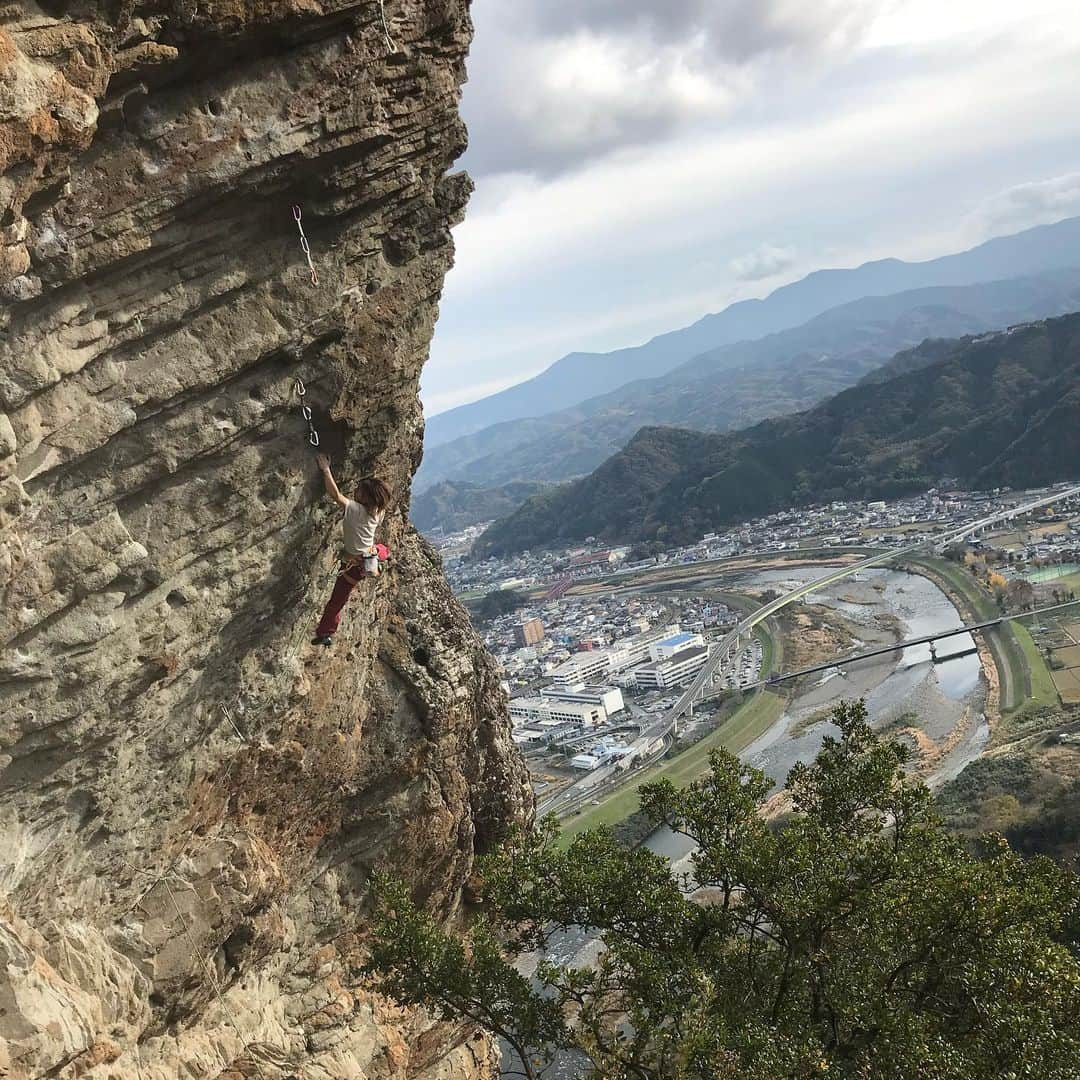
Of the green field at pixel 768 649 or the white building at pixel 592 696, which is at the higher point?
the white building at pixel 592 696

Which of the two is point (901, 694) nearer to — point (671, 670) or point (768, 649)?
point (768, 649)

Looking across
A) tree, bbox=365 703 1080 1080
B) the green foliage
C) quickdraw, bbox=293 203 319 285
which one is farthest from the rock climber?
the green foliage

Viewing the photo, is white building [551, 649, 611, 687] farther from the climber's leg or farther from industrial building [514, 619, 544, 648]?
the climber's leg

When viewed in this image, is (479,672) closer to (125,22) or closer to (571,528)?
(125,22)

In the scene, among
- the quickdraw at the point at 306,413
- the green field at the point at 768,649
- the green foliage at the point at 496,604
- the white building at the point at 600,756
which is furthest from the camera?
the green foliage at the point at 496,604

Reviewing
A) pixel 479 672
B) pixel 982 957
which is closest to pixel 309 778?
pixel 479 672

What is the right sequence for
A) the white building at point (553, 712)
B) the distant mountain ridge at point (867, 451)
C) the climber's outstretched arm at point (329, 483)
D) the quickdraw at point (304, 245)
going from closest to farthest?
the quickdraw at point (304, 245), the climber's outstretched arm at point (329, 483), the white building at point (553, 712), the distant mountain ridge at point (867, 451)

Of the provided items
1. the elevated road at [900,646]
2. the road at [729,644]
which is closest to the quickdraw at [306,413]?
the road at [729,644]

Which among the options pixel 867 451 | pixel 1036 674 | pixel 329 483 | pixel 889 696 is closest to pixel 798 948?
pixel 329 483

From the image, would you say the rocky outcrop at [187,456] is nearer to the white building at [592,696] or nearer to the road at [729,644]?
the road at [729,644]
